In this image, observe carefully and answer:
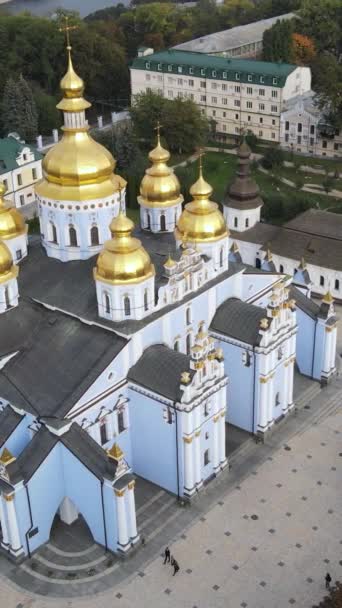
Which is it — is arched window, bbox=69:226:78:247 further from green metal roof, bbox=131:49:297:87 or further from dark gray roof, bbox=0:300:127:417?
green metal roof, bbox=131:49:297:87

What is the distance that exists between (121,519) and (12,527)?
281 centimetres

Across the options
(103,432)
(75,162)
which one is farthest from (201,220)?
(103,432)

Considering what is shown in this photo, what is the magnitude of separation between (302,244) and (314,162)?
17904 millimetres

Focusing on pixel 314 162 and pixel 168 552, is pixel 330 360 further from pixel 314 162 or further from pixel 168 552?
pixel 314 162

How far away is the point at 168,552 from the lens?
68.4 ft

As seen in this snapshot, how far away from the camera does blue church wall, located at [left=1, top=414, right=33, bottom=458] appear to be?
2150 cm

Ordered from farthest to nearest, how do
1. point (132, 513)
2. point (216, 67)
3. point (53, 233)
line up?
1. point (216, 67)
2. point (53, 233)
3. point (132, 513)

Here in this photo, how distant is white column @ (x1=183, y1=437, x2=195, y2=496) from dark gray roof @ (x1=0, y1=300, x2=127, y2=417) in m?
3.08

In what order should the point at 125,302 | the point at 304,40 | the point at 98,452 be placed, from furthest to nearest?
1. the point at 304,40
2. the point at 125,302
3. the point at 98,452

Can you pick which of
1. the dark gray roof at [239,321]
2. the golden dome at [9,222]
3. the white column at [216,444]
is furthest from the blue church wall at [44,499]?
the golden dome at [9,222]

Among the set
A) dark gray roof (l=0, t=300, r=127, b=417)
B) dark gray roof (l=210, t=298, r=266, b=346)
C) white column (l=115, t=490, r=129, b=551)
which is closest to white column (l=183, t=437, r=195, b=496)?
white column (l=115, t=490, r=129, b=551)

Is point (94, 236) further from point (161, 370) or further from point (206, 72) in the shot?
point (206, 72)

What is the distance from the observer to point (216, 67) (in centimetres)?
5506

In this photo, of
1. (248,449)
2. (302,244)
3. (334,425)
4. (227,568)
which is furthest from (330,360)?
(227,568)
